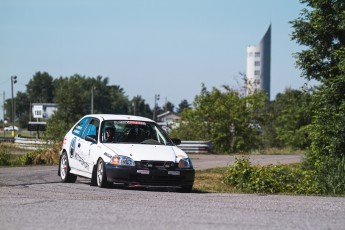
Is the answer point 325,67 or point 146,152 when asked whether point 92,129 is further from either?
point 325,67

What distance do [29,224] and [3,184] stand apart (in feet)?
24.9

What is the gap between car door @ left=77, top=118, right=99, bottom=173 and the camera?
1534cm

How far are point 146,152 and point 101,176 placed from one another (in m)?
1.06

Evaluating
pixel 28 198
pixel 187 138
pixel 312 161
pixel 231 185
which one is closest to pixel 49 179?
pixel 231 185

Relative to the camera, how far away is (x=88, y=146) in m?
15.5

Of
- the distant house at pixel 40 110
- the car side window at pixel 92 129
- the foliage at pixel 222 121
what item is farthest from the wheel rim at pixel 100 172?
the distant house at pixel 40 110

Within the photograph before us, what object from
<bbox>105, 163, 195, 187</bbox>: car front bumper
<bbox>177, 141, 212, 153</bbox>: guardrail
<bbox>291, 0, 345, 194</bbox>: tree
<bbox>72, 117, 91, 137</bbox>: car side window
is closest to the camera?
<bbox>105, 163, 195, 187</bbox>: car front bumper

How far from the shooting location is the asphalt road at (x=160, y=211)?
8562mm

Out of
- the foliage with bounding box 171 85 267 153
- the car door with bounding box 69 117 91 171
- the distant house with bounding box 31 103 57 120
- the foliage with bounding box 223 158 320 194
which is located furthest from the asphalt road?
the distant house with bounding box 31 103 57 120

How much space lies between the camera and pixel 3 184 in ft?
→ 51.6

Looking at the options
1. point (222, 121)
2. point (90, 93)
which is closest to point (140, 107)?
point (90, 93)

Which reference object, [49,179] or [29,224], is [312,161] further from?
[29,224]

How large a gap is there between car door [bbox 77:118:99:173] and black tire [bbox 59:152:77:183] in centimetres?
85

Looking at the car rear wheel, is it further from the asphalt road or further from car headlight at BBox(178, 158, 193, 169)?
car headlight at BBox(178, 158, 193, 169)
